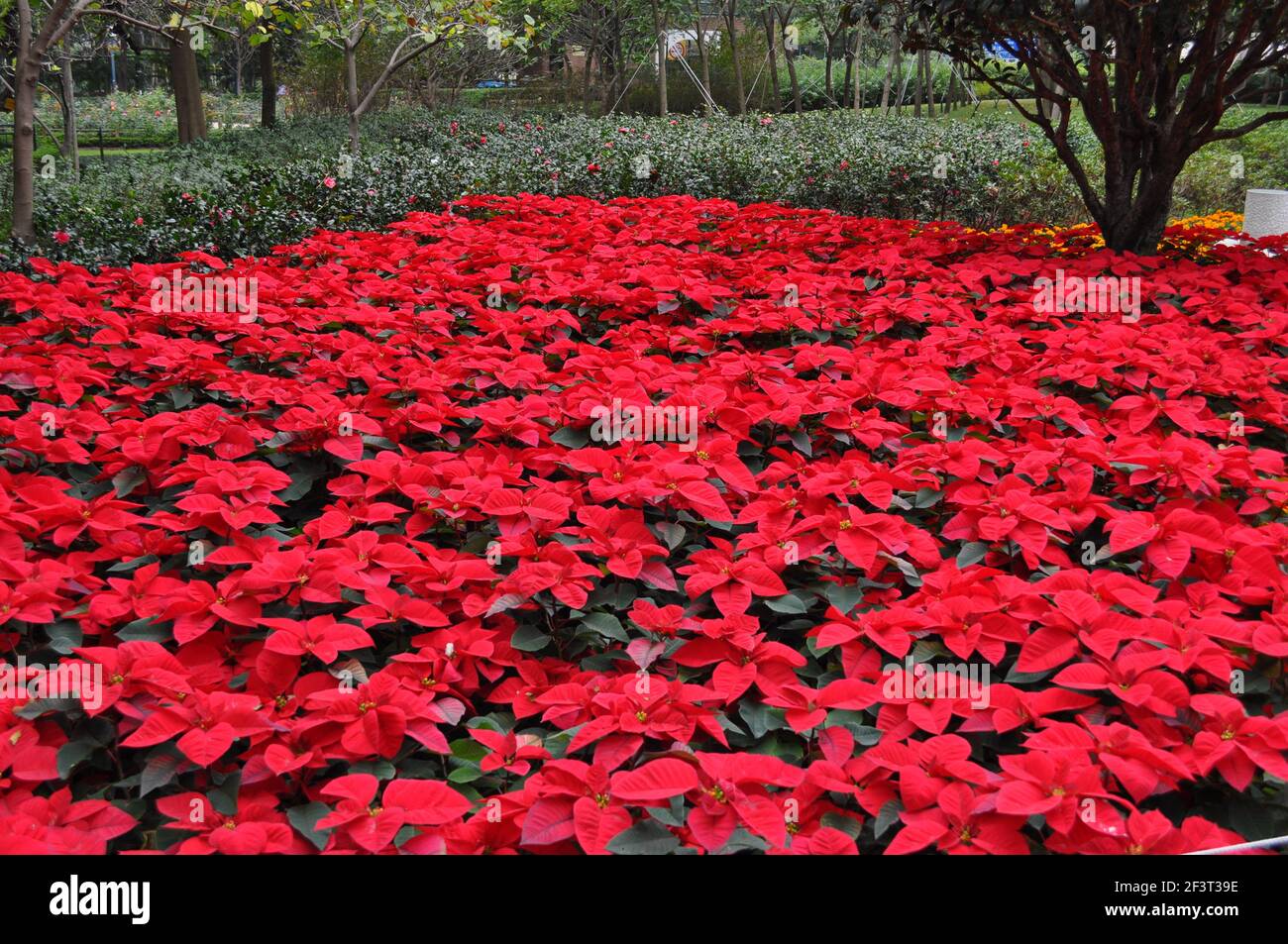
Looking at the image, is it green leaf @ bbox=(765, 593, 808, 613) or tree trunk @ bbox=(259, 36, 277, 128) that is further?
tree trunk @ bbox=(259, 36, 277, 128)

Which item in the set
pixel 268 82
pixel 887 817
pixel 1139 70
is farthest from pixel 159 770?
pixel 268 82

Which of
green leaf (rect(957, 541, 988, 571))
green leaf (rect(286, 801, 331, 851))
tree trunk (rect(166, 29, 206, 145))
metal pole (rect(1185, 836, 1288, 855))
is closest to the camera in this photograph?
metal pole (rect(1185, 836, 1288, 855))

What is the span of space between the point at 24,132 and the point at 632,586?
3.57 metres

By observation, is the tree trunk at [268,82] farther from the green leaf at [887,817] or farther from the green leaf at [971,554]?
the green leaf at [887,817]

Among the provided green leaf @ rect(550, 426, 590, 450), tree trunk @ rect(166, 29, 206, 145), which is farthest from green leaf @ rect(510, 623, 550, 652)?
tree trunk @ rect(166, 29, 206, 145)

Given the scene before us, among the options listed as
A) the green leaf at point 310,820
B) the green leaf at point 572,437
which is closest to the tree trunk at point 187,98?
the green leaf at point 572,437

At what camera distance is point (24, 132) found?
4.04m

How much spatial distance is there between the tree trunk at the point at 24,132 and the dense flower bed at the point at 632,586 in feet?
4.46

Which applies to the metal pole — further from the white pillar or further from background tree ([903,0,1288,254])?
the white pillar

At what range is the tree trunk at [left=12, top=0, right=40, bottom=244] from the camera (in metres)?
3.96

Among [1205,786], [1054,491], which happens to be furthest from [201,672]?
[1054,491]

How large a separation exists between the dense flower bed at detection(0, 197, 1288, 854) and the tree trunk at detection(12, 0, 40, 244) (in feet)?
4.46

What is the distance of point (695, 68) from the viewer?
20.7m
